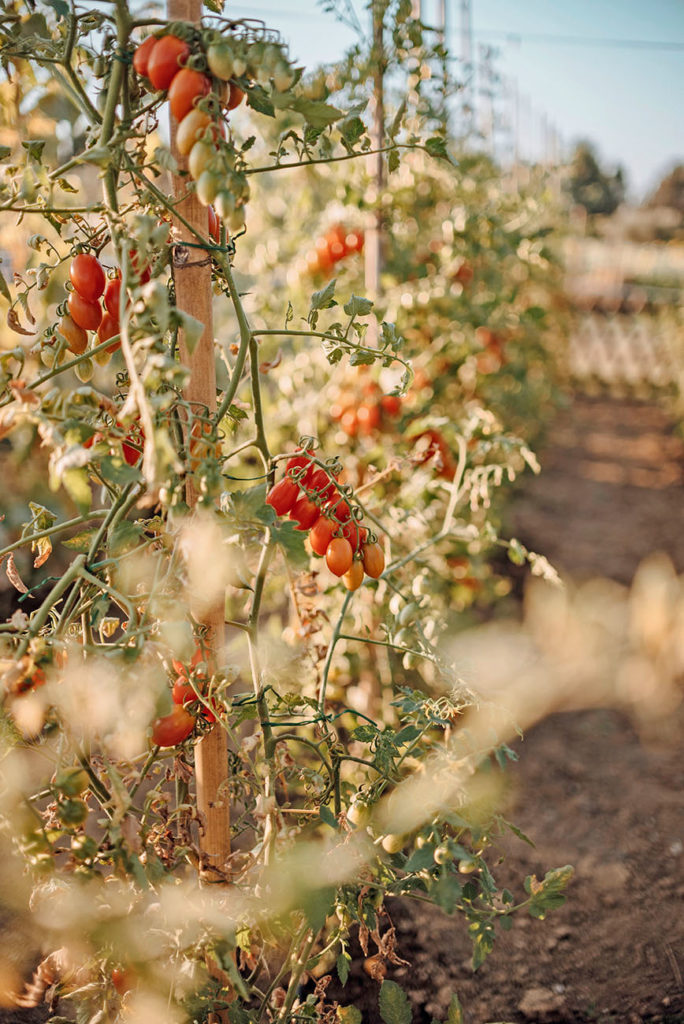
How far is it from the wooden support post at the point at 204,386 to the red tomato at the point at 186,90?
0.29 ft

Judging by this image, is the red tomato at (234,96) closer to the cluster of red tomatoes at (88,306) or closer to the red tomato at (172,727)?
the cluster of red tomatoes at (88,306)

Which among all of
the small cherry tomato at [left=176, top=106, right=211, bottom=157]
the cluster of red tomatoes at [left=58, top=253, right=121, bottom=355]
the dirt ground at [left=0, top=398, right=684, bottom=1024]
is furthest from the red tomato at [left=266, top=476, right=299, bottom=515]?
the dirt ground at [left=0, top=398, right=684, bottom=1024]

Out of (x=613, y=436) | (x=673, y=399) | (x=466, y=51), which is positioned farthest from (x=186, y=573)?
(x=673, y=399)

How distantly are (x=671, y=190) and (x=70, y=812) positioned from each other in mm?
19143

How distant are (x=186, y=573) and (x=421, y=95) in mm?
1298

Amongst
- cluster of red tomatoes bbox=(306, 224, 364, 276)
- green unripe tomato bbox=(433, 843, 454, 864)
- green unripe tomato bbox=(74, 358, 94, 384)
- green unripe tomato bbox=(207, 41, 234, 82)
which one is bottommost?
green unripe tomato bbox=(433, 843, 454, 864)

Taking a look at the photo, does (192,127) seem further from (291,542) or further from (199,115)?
(291,542)

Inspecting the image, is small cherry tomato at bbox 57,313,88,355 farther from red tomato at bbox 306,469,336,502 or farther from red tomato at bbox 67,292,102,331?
red tomato at bbox 306,469,336,502

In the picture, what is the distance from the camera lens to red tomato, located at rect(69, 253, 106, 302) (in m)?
0.79

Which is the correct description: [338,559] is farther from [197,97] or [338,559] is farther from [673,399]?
[673,399]

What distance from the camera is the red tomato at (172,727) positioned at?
795 mm

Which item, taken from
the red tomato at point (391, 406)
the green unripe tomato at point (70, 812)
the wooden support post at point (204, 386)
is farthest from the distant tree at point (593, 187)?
the green unripe tomato at point (70, 812)

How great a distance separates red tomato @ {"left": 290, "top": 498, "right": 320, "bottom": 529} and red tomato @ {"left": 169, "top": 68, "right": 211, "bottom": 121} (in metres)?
0.39

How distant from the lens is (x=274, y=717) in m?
1.06
